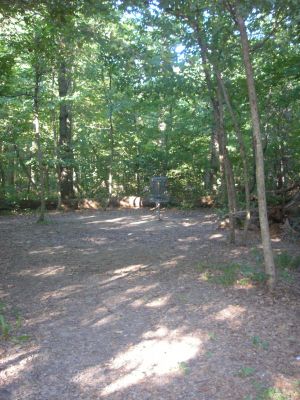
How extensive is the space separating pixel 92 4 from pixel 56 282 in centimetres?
453

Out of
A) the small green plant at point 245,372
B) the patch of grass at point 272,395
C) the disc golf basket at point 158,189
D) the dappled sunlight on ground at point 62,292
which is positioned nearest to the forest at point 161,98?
the disc golf basket at point 158,189

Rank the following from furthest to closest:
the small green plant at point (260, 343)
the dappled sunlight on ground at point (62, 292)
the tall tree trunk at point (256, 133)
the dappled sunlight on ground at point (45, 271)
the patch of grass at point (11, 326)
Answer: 1. the dappled sunlight on ground at point (45, 271)
2. the dappled sunlight on ground at point (62, 292)
3. the tall tree trunk at point (256, 133)
4. the patch of grass at point (11, 326)
5. the small green plant at point (260, 343)

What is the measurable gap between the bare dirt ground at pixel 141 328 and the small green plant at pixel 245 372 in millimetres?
18

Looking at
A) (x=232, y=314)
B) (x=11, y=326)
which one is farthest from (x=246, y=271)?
(x=11, y=326)

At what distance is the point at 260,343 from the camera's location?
15.0 ft

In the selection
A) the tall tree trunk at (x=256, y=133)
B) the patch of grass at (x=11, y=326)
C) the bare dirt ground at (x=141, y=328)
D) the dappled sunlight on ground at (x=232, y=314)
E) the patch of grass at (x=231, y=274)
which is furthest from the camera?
the patch of grass at (x=231, y=274)

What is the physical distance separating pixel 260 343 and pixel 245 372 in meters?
0.69

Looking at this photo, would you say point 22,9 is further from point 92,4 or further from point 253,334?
point 253,334

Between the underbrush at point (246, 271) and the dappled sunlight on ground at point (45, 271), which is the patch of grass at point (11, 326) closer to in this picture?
the dappled sunlight on ground at point (45, 271)

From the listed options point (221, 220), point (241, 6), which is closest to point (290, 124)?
point (221, 220)

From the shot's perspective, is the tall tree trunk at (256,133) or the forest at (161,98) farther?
the forest at (161,98)

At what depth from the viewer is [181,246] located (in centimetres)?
962

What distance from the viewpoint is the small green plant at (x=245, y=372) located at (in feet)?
12.8

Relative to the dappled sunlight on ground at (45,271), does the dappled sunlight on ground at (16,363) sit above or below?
below
